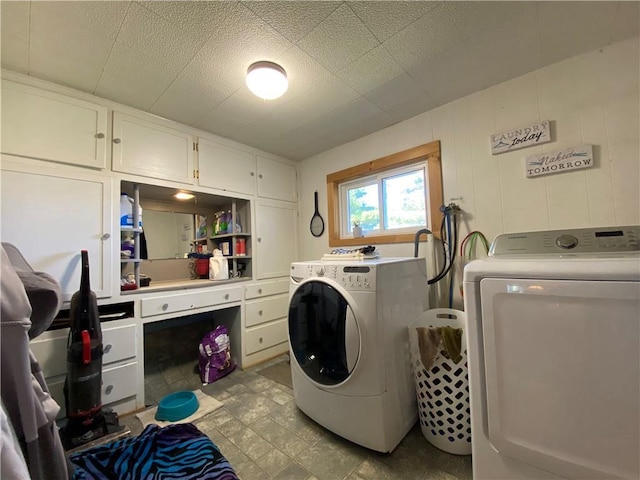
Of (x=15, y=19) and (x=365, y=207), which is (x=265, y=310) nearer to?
(x=365, y=207)

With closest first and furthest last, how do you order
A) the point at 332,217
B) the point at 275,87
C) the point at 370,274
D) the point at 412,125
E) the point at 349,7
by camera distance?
the point at 349,7, the point at 370,274, the point at 275,87, the point at 412,125, the point at 332,217

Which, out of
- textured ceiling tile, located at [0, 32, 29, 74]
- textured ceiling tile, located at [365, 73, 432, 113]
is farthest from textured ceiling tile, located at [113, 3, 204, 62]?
textured ceiling tile, located at [365, 73, 432, 113]

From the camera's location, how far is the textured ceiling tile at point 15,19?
3.69ft

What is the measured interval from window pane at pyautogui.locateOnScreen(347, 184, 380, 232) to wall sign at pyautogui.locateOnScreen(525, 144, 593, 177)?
119 cm

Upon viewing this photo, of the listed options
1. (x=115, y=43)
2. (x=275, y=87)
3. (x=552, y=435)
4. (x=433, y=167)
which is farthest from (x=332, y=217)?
(x=552, y=435)

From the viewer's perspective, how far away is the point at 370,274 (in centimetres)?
132

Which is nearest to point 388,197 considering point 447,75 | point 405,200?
point 405,200

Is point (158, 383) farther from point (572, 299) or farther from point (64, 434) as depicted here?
point (572, 299)

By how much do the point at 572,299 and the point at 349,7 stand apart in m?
1.44

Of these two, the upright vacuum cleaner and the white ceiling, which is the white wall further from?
the upright vacuum cleaner

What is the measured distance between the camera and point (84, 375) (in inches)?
57.2

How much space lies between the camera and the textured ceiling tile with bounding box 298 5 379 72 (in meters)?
1.26

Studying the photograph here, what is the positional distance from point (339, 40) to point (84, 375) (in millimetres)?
2304

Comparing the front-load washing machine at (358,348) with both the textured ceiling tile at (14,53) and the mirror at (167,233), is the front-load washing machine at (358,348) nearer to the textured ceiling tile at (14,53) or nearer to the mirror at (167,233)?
the mirror at (167,233)
